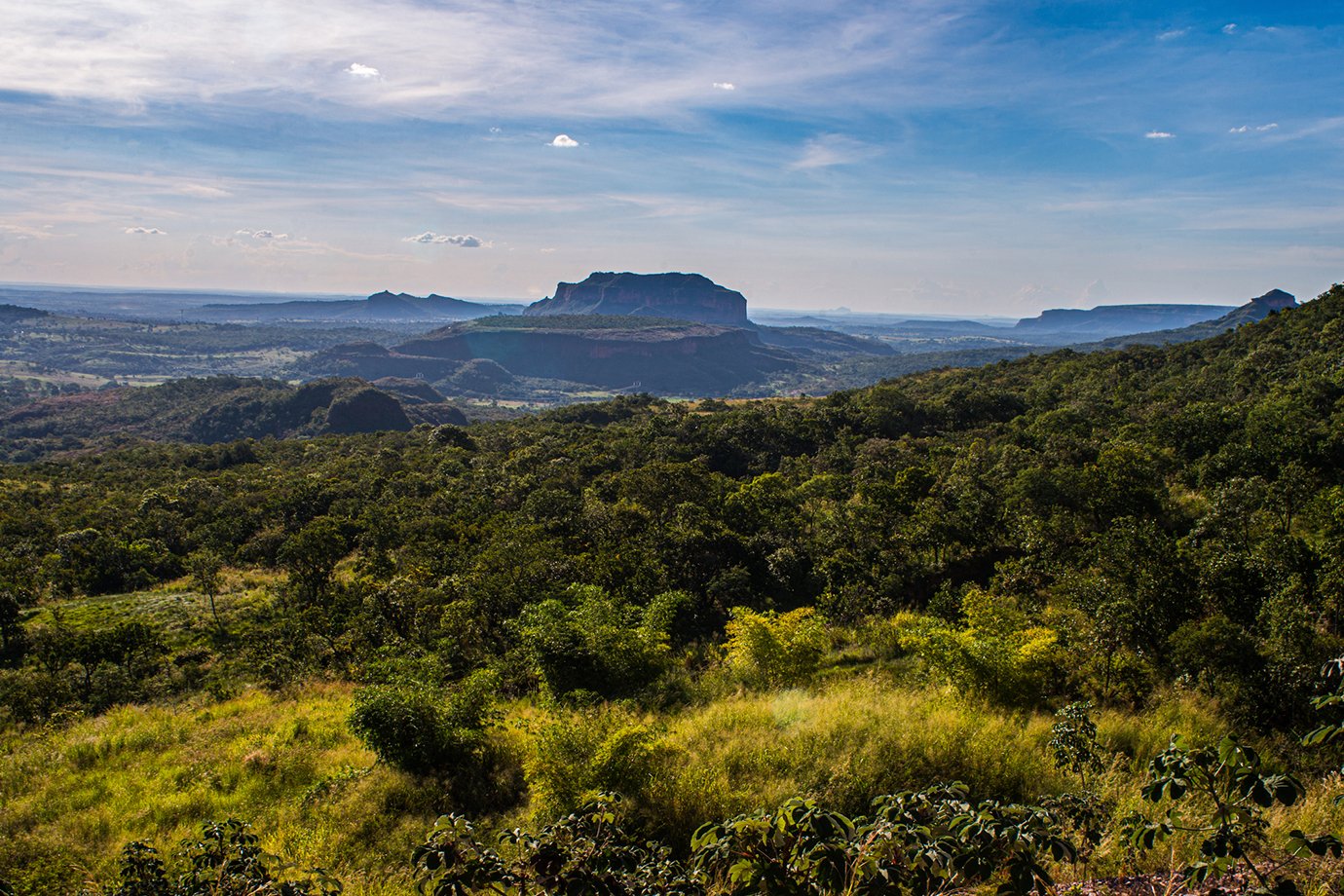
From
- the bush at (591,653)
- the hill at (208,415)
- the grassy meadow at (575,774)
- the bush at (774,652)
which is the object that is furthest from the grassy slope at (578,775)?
the hill at (208,415)

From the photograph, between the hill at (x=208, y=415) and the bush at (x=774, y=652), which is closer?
the bush at (x=774, y=652)

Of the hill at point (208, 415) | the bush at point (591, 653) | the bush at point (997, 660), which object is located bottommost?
the hill at point (208, 415)

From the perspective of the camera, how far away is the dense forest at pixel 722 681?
4.68 meters

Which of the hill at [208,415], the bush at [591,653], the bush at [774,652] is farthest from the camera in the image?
the hill at [208,415]

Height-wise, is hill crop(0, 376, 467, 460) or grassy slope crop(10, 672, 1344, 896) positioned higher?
grassy slope crop(10, 672, 1344, 896)

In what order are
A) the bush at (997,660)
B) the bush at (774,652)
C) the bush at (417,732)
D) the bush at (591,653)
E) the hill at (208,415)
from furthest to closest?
the hill at (208,415)
the bush at (774,652)
the bush at (591,653)
the bush at (997,660)
the bush at (417,732)

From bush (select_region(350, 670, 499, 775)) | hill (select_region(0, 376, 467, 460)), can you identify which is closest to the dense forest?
bush (select_region(350, 670, 499, 775))

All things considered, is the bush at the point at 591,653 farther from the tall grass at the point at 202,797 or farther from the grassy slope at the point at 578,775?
the tall grass at the point at 202,797

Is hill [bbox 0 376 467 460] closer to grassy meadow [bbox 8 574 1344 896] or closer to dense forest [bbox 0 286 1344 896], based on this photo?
dense forest [bbox 0 286 1344 896]

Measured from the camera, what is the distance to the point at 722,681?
15.3m

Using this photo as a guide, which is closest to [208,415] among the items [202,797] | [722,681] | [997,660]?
[202,797]

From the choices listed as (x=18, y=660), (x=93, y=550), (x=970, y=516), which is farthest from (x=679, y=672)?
(x=93, y=550)

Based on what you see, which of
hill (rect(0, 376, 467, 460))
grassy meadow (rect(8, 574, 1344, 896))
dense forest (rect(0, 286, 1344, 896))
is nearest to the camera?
dense forest (rect(0, 286, 1344, 896))

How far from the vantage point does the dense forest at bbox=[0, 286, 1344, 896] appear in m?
4.68
